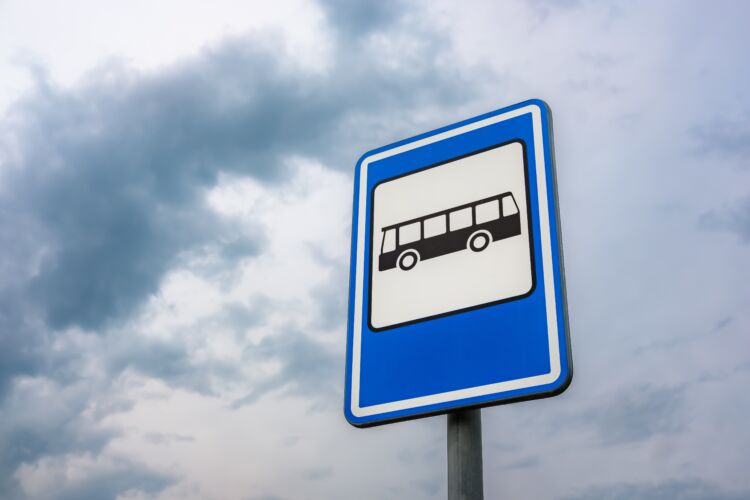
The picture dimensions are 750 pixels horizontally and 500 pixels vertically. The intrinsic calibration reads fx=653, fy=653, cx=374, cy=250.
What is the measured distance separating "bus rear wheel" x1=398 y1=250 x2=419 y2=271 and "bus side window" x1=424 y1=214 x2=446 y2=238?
91 millimetres

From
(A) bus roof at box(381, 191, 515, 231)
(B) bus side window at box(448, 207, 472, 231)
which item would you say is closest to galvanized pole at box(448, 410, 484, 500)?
(B) bus side window at box(448, 207, 472, 231)

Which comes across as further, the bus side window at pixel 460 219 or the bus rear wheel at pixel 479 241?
the bus side window at pixel 460 219

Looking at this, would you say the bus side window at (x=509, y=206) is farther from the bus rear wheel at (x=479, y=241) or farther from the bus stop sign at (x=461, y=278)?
the bus rear wheel at (x=479, y=241)

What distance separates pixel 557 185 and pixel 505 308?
56 cm

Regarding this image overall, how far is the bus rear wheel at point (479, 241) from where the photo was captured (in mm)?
2439

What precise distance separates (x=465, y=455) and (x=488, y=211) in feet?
3.08

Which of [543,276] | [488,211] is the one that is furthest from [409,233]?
[543,276]

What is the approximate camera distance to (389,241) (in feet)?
9.01

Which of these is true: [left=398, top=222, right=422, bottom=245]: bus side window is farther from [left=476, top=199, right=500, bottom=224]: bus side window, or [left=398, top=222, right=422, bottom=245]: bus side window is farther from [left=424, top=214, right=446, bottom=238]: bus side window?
[left=476, top=199, right=500, bottom=224]: bus side window

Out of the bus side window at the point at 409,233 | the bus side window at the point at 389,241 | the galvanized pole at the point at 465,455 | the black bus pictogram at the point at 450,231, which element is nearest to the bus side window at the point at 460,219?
the black bus pictogram at the point at 450,231

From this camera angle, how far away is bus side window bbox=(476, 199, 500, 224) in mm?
2496

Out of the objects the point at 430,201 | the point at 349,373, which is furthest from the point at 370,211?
the point at 349,373

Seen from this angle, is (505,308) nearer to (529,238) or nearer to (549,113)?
(529,238)

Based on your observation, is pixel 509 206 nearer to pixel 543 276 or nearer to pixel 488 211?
pixel 488 211
